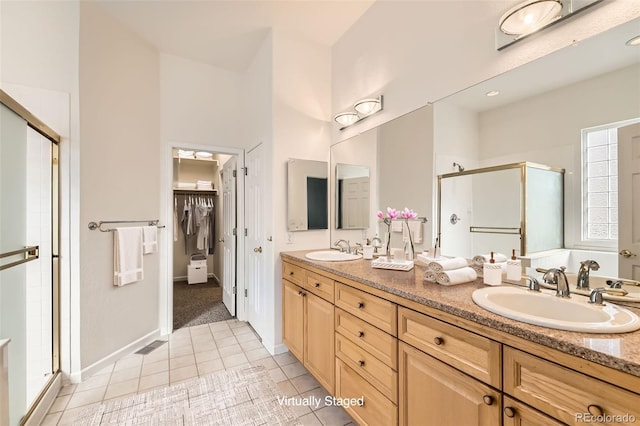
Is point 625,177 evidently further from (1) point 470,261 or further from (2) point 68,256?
(2) point 68,256

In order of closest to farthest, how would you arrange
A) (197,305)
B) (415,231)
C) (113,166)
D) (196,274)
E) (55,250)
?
(415,231) < (55,250) < (113,166) < (197,305) < (196,274)

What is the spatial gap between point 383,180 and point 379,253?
591 mm

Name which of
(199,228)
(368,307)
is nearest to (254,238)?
(368,307)

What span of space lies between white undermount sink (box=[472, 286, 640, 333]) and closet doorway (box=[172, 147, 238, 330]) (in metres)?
3.35

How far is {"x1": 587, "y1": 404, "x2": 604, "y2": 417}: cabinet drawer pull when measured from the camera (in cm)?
65

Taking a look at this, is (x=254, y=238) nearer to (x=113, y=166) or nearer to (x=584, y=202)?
(x=113, y=166)

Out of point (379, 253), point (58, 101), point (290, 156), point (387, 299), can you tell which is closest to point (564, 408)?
point (387, 299)

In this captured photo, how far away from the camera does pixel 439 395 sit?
102 cm

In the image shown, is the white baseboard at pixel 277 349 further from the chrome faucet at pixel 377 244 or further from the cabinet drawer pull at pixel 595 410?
the cabinet drawer pull at pixel 595 410

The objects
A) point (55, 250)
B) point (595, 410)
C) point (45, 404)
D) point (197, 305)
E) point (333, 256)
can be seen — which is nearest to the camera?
point (595, 410)

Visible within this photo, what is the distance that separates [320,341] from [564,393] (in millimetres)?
1340

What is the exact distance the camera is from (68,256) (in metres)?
2.06

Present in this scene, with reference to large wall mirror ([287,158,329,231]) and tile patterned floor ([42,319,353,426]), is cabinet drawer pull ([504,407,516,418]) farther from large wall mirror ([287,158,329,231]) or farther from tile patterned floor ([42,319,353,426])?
large wall mirror ([287,158,329,231])

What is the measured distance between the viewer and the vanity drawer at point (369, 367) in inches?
48.2
